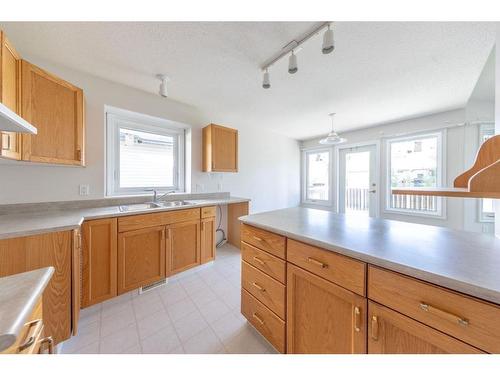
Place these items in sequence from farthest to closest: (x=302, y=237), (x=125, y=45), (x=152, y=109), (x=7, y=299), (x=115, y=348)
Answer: (x=152, y=109)
(x=125, y=45)
(x=115, y=348)
(x=302, y=237)
(x=7, y=299)

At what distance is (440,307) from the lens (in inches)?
23.2

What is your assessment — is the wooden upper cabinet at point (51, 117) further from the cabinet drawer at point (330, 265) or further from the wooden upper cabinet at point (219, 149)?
the cabinet drawer at point (330, 265)

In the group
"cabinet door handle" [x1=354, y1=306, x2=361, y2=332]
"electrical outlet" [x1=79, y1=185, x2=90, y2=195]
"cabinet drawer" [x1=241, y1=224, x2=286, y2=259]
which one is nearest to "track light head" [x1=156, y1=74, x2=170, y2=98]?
"electrical outlet" [x1=79, y1=185, x2=90, y2=195]

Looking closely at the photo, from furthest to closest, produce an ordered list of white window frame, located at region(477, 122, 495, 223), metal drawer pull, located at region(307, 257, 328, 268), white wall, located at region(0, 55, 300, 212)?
white window frame, located at region(477, 122, 495, 223), white wall, located at region(0, 55, 300, 212), metal drawer pull, located at region(307, 257, 328, 268)

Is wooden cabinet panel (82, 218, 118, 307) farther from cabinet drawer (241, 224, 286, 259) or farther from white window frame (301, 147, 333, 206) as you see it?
white window frame (301, 147, 333, 206)

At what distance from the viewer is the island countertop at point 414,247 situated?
57 centimetres

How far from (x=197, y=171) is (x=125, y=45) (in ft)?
5.57

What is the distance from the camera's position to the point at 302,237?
3.20 feet

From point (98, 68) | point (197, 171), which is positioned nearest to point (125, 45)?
point (98, 68)

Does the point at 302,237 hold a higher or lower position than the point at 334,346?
higher

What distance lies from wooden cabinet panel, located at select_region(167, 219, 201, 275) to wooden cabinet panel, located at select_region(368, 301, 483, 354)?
1901 mm

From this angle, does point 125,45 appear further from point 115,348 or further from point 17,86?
point 115,348

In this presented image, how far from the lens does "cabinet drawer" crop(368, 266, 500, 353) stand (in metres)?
0.52

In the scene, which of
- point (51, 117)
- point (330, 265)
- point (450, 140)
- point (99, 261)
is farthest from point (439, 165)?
point (51, 117)
